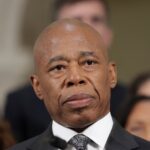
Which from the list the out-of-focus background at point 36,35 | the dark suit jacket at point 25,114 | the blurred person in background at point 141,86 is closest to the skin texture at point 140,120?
the blurred person in background at point 141,86

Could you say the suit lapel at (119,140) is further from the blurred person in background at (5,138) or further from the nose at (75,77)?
the blurred person in background at (5,138)

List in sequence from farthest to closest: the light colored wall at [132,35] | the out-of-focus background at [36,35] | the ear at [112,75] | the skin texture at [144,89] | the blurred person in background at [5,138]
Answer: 1. the light colored wall at [132,35]
2. the out-of-focus background at [36,35]
3. the skin texture at [144,89]
4. the blurred person in background at [5,138]
5. the ear at [112,75]

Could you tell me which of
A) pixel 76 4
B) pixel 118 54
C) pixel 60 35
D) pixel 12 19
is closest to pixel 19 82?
pixel 12 19

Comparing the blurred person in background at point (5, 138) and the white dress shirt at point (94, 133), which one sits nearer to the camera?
the white dress shirt at point (94, 133)

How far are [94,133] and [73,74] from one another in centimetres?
17

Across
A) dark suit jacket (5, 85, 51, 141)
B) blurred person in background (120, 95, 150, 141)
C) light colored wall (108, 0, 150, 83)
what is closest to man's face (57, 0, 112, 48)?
dark suit jacket (5, 85, 51, 141)

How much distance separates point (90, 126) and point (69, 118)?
0.23ft

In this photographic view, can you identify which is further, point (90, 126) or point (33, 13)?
point (33, 13)

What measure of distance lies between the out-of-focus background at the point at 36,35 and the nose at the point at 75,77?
461 centimetres

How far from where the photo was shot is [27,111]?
4.23 m

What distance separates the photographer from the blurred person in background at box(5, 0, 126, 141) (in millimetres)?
4125

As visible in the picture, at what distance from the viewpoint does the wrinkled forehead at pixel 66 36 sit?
2424mm

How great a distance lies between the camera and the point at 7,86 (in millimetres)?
7121

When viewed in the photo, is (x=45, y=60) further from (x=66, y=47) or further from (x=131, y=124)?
(x=131, y=124)
